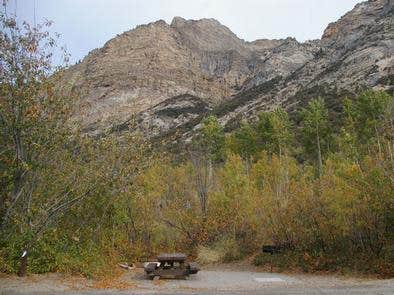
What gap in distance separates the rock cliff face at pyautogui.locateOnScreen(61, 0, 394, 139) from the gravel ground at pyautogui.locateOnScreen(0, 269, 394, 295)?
4.94 metres

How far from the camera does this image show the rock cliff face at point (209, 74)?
2473 inches

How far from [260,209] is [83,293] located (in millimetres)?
10246

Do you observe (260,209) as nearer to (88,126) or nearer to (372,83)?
(88,126)

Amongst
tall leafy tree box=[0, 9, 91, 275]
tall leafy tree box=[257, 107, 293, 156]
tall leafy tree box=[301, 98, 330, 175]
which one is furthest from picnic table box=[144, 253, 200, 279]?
tall leafy tree box=[301, 98, 330, 175]

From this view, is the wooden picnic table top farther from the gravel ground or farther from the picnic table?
the gravel ground

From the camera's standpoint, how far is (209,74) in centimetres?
17512

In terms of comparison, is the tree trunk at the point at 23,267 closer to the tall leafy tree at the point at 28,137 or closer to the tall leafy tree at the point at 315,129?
the tall leafy tree at the point at 28,137

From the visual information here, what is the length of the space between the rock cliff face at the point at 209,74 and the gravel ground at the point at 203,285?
16.2ft

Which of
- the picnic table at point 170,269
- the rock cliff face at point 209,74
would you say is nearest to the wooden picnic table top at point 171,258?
the picnic table at point 170,269

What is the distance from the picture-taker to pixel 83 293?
12492 millimetres

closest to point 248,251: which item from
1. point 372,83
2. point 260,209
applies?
point 260,209

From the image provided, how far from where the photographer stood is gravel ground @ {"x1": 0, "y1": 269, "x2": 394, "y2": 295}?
1271 cm

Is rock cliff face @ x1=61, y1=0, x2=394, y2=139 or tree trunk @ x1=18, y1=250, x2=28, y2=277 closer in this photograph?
tree trunk @ x1=18, y1=250, x2=28, y2=277

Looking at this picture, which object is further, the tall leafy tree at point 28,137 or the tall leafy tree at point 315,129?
the tall leafy tree at point 315,129
